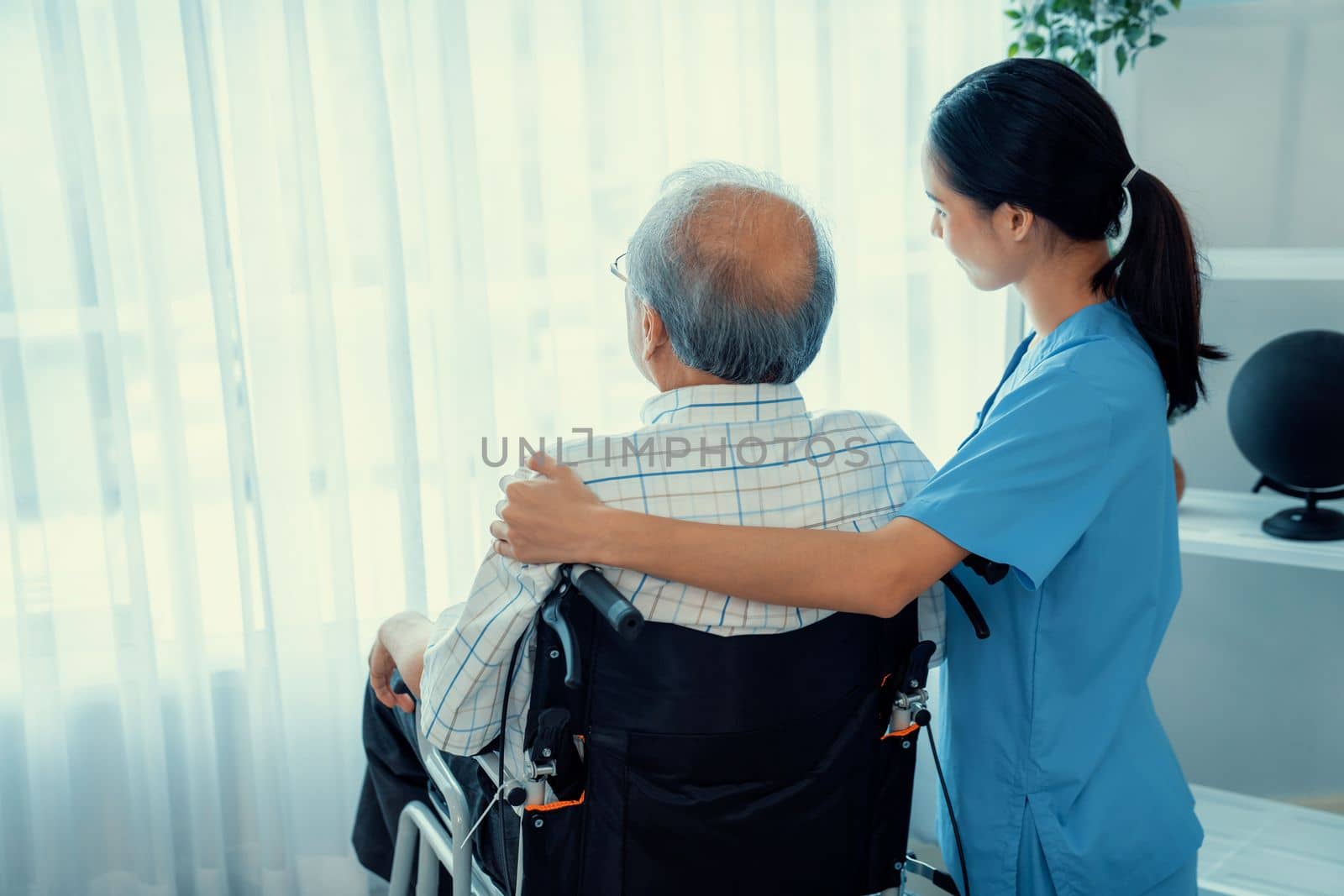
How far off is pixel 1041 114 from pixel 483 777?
0.99 metres

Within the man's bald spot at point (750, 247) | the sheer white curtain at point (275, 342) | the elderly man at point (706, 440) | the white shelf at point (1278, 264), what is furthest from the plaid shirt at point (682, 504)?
the white shelf at point (1278, 264)

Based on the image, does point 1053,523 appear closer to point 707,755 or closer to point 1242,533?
point 707,755

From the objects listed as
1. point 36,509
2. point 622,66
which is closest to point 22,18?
point 36,509

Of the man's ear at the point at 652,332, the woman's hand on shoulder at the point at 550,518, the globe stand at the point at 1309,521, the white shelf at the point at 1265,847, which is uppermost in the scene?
the man's ear at the point at 652,332

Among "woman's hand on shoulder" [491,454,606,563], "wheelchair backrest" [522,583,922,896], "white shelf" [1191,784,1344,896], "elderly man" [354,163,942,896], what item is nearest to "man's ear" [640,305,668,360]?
"elderly man" [354,163,942,896]

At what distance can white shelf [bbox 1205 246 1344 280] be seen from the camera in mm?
1767

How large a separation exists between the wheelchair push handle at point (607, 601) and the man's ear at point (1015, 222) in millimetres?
612

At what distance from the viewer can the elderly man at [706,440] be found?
1082 mm

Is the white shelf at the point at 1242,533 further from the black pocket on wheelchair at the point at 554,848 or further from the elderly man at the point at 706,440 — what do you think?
the black pocket on wheelchair at the point at 554,848

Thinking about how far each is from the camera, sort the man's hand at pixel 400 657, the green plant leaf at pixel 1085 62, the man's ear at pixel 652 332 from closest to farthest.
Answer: the man's ear at pixel 652 332 → the man's hand at pixel 400 657 → the green plant leaf at pixel 1085 62

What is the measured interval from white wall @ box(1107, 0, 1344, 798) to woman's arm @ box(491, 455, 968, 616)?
1407 millimetres

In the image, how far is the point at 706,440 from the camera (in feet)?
3.64

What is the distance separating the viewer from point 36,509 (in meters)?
1.76

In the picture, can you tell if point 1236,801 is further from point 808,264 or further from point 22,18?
point 22,18
